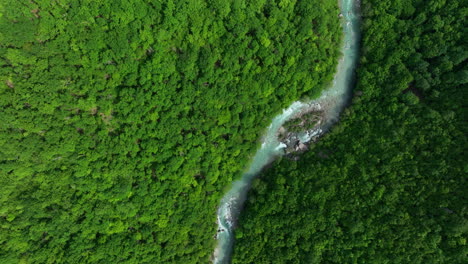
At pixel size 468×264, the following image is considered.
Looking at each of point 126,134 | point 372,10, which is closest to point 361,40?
point 372,10

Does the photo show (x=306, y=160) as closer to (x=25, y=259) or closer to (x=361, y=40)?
(x=361, y=40)

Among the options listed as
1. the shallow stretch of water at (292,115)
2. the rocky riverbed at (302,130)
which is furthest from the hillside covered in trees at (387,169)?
the shallow stretch of water at (292,115)

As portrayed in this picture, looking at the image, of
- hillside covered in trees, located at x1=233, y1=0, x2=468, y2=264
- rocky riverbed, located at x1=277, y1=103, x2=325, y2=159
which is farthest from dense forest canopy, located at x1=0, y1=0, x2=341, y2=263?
hillside covered in trees, located at x1=233, y1=0, x2=468, y2=264

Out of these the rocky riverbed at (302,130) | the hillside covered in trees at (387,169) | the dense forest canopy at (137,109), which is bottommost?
the hillside covered in trees at (387,169)

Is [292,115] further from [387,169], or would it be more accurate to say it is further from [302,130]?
[387,169]

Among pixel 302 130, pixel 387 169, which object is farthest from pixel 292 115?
pixel 387 169

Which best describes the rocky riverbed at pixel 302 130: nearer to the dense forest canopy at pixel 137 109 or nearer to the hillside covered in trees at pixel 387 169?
the hillside covered in trees at pixel 387 169
